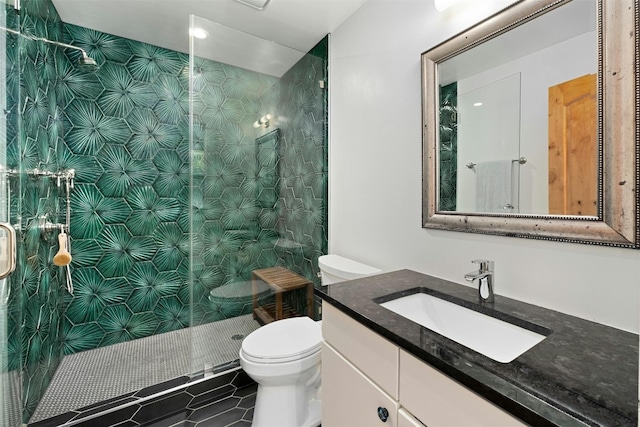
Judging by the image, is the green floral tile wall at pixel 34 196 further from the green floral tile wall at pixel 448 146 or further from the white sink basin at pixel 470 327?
the green floral tile wall at pixel 448 146

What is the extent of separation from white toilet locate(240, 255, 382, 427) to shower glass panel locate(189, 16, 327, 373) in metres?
0.54

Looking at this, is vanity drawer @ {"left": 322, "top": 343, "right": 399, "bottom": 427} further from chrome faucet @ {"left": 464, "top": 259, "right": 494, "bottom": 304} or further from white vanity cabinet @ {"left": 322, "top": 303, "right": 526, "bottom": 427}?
chrome faucet @ {"left": 464, "top": 259, "right": 494, "bottom": 304}

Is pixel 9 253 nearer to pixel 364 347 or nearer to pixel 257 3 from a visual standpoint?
pixel 364 347

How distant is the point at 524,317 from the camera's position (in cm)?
93

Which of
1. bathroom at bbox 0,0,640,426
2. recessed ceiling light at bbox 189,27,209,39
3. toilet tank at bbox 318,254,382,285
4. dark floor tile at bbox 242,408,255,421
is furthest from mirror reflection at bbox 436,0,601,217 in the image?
dark floor tile at bbox 242,408,255,421

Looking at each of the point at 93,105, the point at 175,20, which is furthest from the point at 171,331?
the point at 175,20

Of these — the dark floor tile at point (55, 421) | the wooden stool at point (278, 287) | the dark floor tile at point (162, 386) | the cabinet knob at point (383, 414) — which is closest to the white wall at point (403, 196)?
the wooden stool at point (278, 287)

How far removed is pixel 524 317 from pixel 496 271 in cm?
25

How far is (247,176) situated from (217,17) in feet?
3.67

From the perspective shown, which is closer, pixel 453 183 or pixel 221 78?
pixel 453 183

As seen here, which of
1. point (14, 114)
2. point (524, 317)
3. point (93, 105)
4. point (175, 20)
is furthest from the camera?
point (93, 105)

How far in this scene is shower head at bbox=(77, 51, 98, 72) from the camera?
2.05m

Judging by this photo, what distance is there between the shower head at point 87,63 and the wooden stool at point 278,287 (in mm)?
1922

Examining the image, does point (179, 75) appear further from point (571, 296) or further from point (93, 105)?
point (571, 296)
